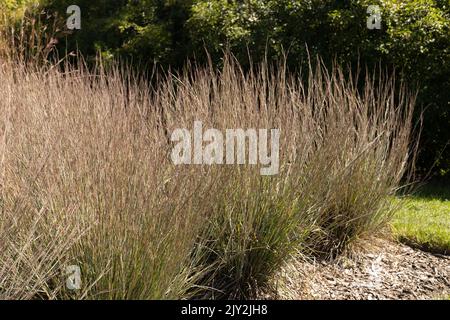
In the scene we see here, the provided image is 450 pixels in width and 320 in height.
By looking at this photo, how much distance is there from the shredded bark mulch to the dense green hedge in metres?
2.99

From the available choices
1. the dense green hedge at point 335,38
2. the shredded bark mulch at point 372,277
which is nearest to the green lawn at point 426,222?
the shredded bark mulch at point 372,277

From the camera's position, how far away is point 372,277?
16.9ft

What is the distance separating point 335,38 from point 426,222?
9.98 feet

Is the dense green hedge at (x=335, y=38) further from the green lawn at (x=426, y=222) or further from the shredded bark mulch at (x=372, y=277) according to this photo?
the shredded bark mulch at (x=372, y=277)

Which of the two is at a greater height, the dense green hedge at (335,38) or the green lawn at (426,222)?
the dense green hedge at (335,38)

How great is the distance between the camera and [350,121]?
5.55m

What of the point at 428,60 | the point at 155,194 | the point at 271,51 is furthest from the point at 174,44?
the point at 155,194

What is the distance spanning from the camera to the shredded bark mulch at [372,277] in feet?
15.7

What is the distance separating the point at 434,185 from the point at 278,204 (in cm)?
468

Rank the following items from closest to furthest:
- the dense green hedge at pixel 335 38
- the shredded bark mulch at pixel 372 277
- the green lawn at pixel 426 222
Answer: the shredded bark mulch at pixel 372 277, the green lawn at pixel 426 222, the dense green hedge at pixel 335 38

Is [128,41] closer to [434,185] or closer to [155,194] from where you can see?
[434,185]

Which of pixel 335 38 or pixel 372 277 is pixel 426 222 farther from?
pixel 335 38

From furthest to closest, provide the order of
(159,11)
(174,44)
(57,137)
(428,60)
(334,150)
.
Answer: (159,11)
(174,44)
(428,60)
(334,150)
(57,137)

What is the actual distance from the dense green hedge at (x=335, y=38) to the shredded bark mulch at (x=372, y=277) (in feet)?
9.80
